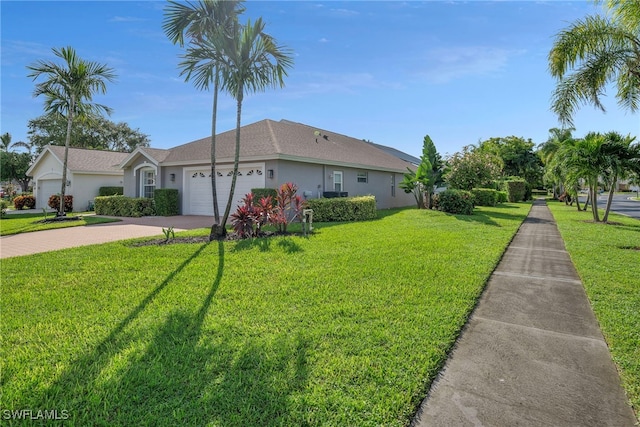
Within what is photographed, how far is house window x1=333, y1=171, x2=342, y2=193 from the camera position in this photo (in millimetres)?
16766

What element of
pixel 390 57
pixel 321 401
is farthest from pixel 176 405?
pixel 390 57

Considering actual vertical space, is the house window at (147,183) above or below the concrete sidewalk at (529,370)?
above

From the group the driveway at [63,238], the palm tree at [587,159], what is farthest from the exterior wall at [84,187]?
the palm tree at [587,159]

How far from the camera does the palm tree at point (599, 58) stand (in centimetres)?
879

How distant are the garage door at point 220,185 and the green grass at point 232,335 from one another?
25.7 ft

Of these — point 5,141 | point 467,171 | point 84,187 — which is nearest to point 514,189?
point 467,171

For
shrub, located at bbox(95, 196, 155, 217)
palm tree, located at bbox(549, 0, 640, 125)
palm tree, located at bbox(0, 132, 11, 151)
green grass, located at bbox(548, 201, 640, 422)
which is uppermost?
palm tree, located at bbox(0, 132, 11, 151)

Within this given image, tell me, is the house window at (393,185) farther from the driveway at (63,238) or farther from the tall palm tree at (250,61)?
the driveway at (63,238)

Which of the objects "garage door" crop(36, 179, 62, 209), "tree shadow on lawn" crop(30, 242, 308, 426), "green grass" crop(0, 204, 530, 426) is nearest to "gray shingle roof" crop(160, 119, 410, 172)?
"green grass" crop(0, 204, 530, 426)

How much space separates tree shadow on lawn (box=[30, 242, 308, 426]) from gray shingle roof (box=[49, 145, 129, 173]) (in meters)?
22.9

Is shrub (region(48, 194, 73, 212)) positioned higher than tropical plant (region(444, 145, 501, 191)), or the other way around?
tropical plant (region(444, 145, 501, 191))

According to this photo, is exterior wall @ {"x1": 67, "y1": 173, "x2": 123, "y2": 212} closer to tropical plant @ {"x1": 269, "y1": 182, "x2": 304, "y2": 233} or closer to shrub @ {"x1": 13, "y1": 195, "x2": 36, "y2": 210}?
shrub @ {"x1": 13, "y1": 195, "x2": 36, "y2": 210}

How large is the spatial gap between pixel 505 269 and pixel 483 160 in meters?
18.3

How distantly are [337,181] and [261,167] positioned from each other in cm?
457
